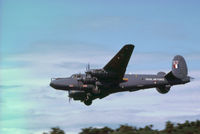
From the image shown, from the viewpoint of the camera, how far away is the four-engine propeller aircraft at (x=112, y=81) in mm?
36500

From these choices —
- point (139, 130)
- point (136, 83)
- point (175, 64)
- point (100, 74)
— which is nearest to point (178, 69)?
point (175, 64)

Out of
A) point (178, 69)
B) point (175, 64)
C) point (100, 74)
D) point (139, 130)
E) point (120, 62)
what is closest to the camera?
point (139, 130)

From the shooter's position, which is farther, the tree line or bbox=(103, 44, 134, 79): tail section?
bbox=(103, 44, 134, 79): tail section

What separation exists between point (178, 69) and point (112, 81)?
832 centimetres

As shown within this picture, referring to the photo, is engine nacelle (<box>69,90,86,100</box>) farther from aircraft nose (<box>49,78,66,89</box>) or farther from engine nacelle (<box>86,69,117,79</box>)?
engine nacelle (<box>86,69,117,79</box>)

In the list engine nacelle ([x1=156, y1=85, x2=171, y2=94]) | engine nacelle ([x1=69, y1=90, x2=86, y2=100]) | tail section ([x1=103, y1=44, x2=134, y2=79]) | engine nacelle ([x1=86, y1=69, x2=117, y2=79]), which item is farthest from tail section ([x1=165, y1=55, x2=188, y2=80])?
engine nacelle ([x1=69, y1=90, x2=86, y2=100])

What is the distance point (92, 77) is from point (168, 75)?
28.6 feet

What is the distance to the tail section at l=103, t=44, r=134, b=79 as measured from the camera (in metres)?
34.9

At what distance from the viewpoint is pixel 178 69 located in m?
41.2

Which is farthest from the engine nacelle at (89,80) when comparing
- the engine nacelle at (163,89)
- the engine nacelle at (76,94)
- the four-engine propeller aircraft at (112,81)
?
the engine nacelle at (163,89)

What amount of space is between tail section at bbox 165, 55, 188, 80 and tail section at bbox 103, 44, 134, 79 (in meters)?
5.79

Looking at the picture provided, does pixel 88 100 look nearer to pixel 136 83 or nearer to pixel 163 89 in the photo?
pixel 136 83

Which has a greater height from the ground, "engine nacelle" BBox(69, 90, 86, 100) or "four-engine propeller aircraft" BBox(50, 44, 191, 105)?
"four-engine propeller aircraft" BBox(50, 44, 191, 105)

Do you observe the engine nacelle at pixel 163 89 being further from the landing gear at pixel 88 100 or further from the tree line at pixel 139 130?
the tree line at pixel 139 130
